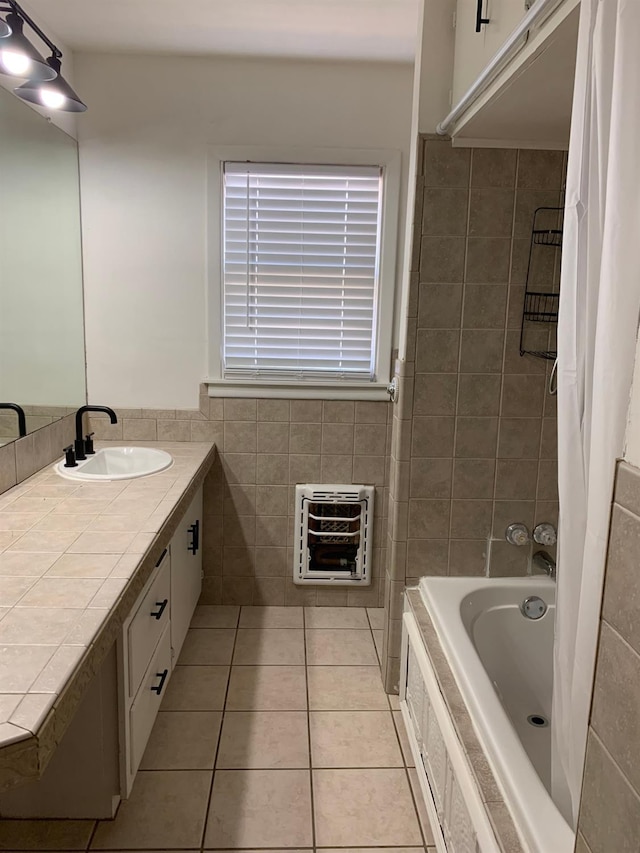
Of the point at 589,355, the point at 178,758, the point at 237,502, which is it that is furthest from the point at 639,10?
the point at 237,502

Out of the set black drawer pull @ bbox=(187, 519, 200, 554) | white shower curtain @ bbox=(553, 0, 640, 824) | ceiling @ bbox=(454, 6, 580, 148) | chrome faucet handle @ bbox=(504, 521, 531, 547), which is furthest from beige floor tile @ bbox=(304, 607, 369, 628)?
ceiling @ bbox=(454, 6, 580, 148)

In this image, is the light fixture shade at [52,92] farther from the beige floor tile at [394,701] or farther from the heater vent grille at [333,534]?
the beige floor tile at [394,701]

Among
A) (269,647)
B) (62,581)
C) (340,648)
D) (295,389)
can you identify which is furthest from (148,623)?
(295,389)

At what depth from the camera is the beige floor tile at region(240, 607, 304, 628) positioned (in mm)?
3137

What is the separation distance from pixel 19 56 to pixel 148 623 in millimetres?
1682

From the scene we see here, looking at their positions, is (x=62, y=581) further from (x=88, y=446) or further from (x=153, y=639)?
(x=88, y=446)

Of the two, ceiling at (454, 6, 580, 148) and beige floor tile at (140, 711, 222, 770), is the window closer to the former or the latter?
ceiling at (454, 6, 580, 148)

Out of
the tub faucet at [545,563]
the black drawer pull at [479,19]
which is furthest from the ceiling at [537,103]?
the tub faucet at [545,563]

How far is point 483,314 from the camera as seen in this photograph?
235 cm

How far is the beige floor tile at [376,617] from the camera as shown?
124 inches

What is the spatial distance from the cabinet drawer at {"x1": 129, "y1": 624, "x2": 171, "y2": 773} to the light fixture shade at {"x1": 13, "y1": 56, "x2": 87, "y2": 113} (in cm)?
180

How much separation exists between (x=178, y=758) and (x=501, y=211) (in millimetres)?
2188

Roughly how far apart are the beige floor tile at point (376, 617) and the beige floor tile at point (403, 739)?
0.65 metres

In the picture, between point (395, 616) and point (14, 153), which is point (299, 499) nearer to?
point (395, 616)
